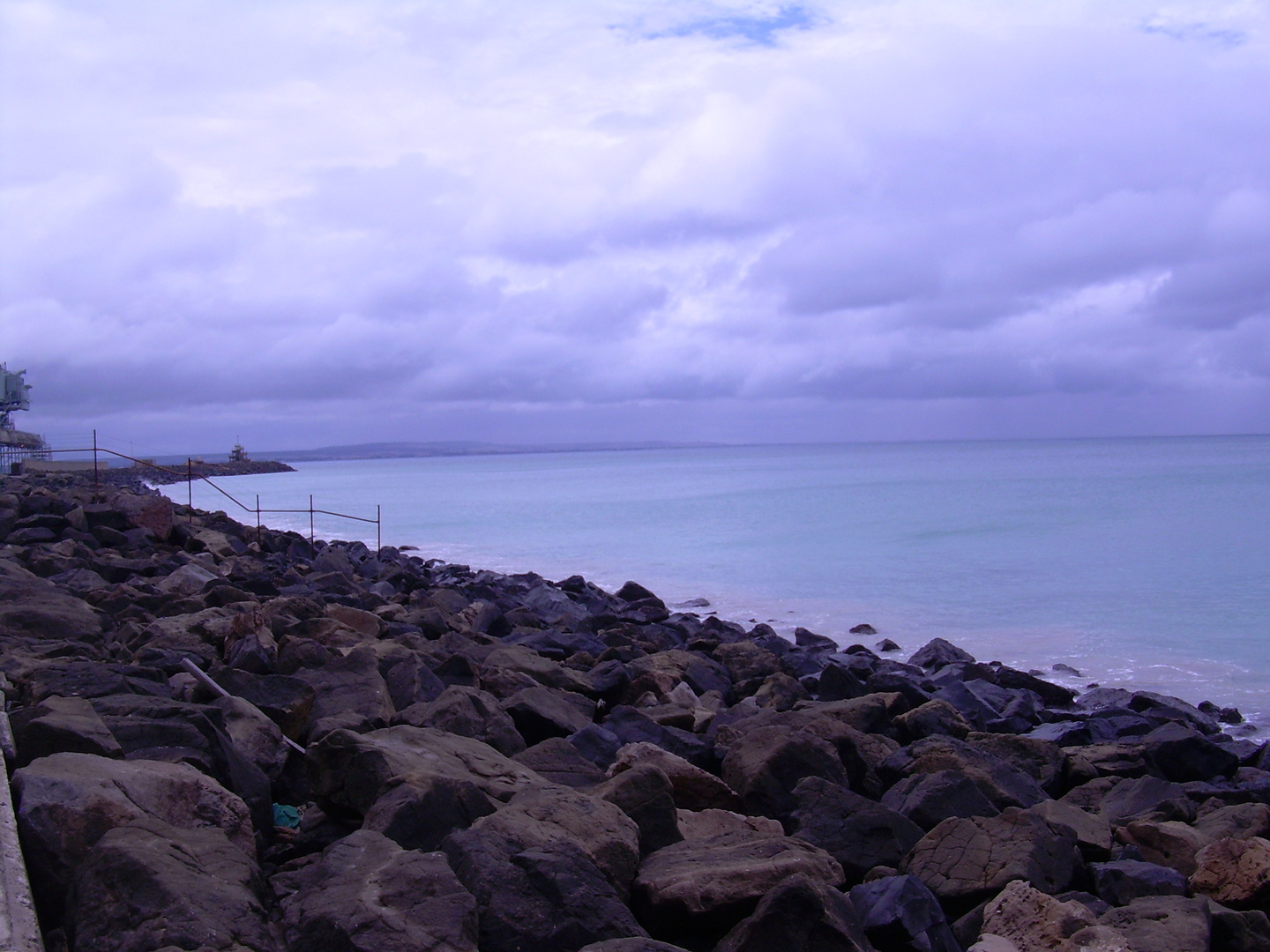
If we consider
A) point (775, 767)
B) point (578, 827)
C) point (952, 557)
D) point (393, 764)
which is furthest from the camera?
point (952, 557)

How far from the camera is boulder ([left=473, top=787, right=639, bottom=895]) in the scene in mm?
3988

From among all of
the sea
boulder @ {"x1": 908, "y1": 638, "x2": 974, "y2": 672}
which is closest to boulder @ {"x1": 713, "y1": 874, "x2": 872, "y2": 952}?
the sea

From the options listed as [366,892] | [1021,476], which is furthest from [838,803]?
[1021,476]

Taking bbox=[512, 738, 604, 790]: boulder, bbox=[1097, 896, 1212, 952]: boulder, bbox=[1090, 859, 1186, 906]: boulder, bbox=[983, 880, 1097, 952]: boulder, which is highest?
bbox=[512, 738, 604, 790]: boulder

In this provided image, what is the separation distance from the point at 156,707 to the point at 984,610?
52.5 feet

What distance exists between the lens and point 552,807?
429 centimetres

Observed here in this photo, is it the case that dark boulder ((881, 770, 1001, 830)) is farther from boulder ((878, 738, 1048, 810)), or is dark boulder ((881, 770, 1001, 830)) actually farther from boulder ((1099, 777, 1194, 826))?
boulder ((1099, 777, 1194, 826))

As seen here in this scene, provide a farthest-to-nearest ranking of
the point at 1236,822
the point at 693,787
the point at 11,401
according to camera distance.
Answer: the point at 11,401 < the point at 1236,822 < the point at 693,787

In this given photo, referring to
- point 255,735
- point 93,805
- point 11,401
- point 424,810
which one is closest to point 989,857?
point 424,810

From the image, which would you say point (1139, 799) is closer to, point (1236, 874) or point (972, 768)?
point (972, 768)

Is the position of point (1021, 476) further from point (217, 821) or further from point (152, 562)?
point (217, 821)

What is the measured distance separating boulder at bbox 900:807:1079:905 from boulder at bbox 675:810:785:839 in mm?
666

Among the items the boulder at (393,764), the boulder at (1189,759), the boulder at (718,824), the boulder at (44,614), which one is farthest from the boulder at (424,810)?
the boulder at (1189,759)

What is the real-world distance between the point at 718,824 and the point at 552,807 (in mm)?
1012
